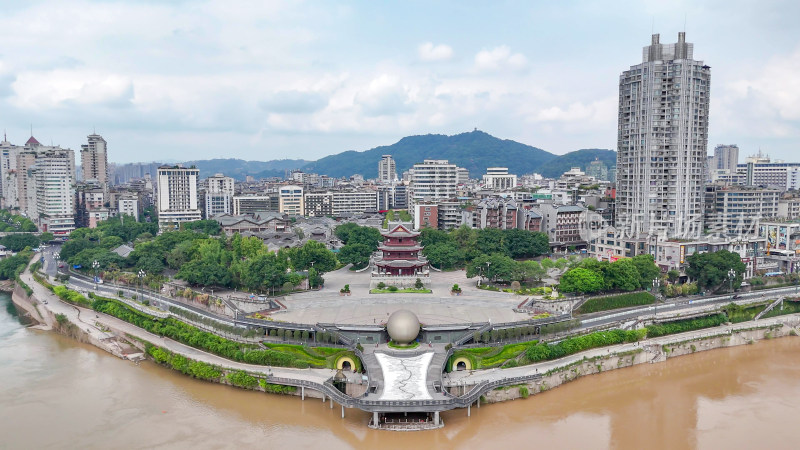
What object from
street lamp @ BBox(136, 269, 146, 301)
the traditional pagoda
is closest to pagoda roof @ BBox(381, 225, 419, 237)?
the traditional pagoda

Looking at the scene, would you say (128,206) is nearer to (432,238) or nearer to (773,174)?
(432,238)

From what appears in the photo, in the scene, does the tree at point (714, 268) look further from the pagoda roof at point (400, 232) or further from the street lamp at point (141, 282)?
the street lamp at point (141, 282)

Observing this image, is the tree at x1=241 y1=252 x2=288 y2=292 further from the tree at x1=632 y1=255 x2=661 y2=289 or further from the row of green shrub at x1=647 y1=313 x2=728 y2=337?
the tree at x1=632 y1=255 x2=661 y2=289

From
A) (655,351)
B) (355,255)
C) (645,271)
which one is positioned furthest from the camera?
(355,255)

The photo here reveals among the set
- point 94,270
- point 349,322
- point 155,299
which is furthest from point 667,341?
point 94,270

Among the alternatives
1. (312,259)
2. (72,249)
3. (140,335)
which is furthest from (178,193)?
(140,335)

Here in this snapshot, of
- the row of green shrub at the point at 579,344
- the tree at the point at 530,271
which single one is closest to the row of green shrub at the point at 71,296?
the tree at the point at 530,271
